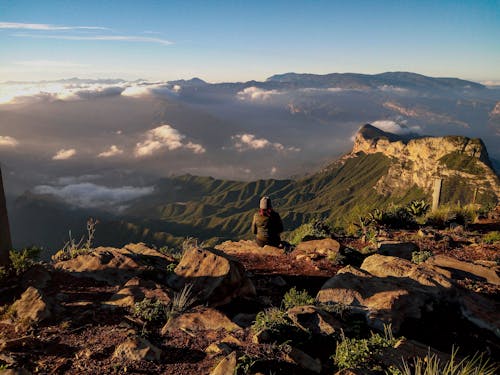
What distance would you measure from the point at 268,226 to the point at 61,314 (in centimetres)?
763

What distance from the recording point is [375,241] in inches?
509

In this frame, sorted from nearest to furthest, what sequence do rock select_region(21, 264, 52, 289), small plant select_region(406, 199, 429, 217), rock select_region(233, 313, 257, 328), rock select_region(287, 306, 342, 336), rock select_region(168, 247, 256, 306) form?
rock select_region(287, 306, 342, 336) < rock select_region(233, 313, 257, 328) < rock select_region(168, 247, 256, 306) < rock select_region(21, 264, 52, 289) < small plant select_region(406, 199, 429, 217)

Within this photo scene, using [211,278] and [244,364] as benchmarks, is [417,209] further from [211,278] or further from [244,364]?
[244,364]

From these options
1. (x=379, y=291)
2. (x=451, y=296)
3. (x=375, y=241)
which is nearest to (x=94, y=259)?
(x=379, y=291)

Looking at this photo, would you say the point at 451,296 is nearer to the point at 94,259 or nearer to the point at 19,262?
the point at 94,259

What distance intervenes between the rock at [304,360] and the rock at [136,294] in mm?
2772

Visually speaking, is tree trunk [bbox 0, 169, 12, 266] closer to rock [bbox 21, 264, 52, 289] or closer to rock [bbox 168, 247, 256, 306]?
rock [bbox 21, 264, 52, 289]

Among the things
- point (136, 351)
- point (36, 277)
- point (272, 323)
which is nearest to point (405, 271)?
point (272, 323)

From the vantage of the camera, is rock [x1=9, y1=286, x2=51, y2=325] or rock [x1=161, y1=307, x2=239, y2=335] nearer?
rock [x1=161, y1=307, x2=239, y2=335]

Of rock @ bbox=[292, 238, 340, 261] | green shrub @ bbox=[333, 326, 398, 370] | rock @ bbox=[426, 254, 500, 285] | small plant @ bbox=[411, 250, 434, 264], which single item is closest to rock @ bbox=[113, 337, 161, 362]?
green shrub @ bbox=[333, 326, 398, 370]

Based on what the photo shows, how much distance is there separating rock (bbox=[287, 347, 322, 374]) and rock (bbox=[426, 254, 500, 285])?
605cm

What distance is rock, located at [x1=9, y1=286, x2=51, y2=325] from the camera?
616 centimetres

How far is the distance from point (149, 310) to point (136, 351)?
134 cm

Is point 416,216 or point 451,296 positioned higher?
point 451,296
